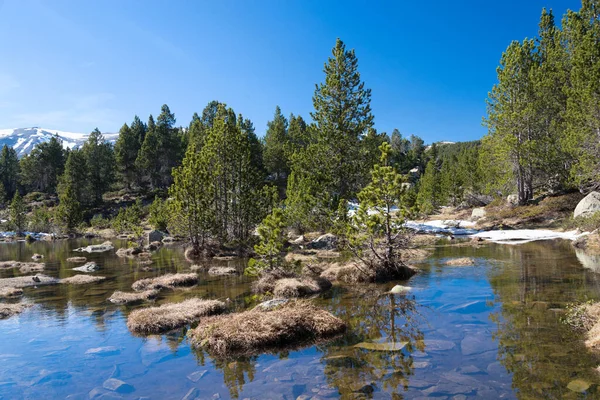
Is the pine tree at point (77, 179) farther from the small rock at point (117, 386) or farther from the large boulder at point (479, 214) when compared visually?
the small rock at point (117, 386)

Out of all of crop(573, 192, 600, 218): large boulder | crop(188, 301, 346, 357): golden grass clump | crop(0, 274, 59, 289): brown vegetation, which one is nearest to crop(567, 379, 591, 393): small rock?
crop(188, 301, 346, 357): golden grass clump

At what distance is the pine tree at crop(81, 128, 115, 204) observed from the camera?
341ft

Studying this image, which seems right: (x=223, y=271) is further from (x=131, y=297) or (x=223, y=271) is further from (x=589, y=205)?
(x=589, y=205)

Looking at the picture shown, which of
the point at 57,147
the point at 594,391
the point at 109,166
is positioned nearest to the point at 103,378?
the point at 594,391

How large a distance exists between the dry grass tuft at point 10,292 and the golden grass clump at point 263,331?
14.2 m

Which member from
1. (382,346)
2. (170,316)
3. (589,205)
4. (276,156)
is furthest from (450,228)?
(276,156)

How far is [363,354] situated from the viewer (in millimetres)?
10375

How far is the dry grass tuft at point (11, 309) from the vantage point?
1655 centimetres

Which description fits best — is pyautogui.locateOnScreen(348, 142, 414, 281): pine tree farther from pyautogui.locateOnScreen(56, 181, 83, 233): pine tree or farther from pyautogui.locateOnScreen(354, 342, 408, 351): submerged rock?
pyautogui.locateOnScreen(56, 181, 83, 233): pine tree

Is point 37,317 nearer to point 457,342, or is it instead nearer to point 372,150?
point 457,342

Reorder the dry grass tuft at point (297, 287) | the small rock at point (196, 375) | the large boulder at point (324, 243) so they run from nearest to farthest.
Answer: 1. the small rock at point (196, 375)
2. the dry grass tuft at point (297, 287)
3. the large boulder at point (324, 243)

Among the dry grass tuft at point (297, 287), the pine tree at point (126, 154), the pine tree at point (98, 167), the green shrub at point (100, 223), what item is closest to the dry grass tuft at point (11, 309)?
Result: the dry grass tuft at point (297, 287)

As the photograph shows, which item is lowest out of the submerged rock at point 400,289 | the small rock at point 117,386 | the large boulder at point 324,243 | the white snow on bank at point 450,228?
the small rock at point 117,386

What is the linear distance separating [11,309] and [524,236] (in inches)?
1599
